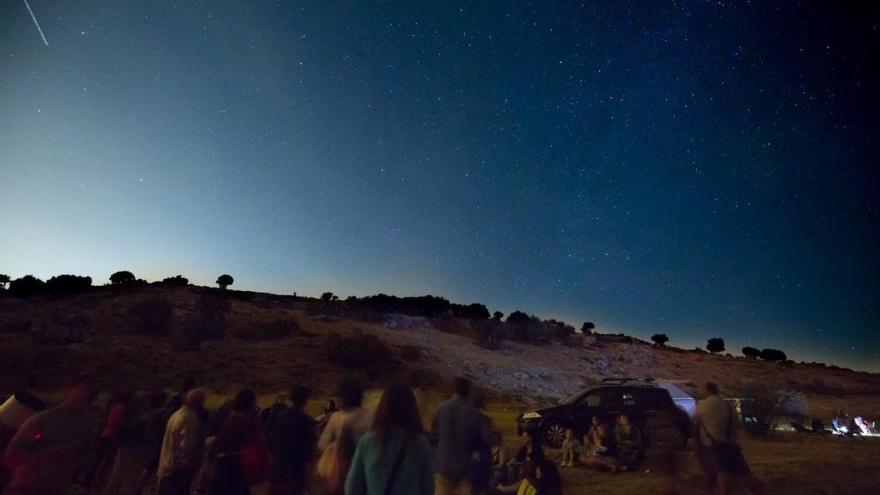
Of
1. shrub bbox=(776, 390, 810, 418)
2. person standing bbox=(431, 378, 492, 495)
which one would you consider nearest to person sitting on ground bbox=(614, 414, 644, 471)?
person standing bbox=(431, 378, 492, 495)

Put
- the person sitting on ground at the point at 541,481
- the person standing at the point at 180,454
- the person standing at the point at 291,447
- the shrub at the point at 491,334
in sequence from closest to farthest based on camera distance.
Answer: the person standing at the point at 291,447
the person standing at the point at 180,454
the person sitting on ground at the point at 541,481
the shrub at the point at 491,334

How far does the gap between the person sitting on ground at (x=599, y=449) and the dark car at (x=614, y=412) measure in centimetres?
155

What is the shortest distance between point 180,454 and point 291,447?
4.57 ft

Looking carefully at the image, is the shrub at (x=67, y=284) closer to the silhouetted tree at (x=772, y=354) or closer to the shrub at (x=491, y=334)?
the shrub at (x=491, y=334)

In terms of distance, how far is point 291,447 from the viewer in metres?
6.14

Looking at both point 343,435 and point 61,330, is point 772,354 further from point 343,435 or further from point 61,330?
point 343,435

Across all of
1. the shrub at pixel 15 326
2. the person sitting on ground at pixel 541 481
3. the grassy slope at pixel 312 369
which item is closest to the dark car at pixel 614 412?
the grassy slope at pixel 312 369

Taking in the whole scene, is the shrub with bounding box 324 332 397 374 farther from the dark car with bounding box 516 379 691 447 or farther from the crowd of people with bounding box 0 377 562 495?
the crowd of people with bounding box 0 377 562 495

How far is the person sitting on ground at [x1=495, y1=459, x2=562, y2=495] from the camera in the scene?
266 inches

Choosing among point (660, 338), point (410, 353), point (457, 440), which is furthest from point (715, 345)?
point (457, 440)

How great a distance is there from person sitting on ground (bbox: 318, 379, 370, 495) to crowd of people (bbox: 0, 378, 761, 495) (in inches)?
0.4

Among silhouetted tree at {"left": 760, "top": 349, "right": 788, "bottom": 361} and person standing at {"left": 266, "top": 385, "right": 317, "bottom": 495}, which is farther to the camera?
silhouetted tree at {"left": 760, "top": 349, "right": 788, "bottom": 361}

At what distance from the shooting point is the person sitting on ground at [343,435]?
5.27 m

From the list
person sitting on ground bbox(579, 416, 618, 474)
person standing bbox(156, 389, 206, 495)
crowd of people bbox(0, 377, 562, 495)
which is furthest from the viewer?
person sitting on ground bbox(579, 416, 618, 474)
